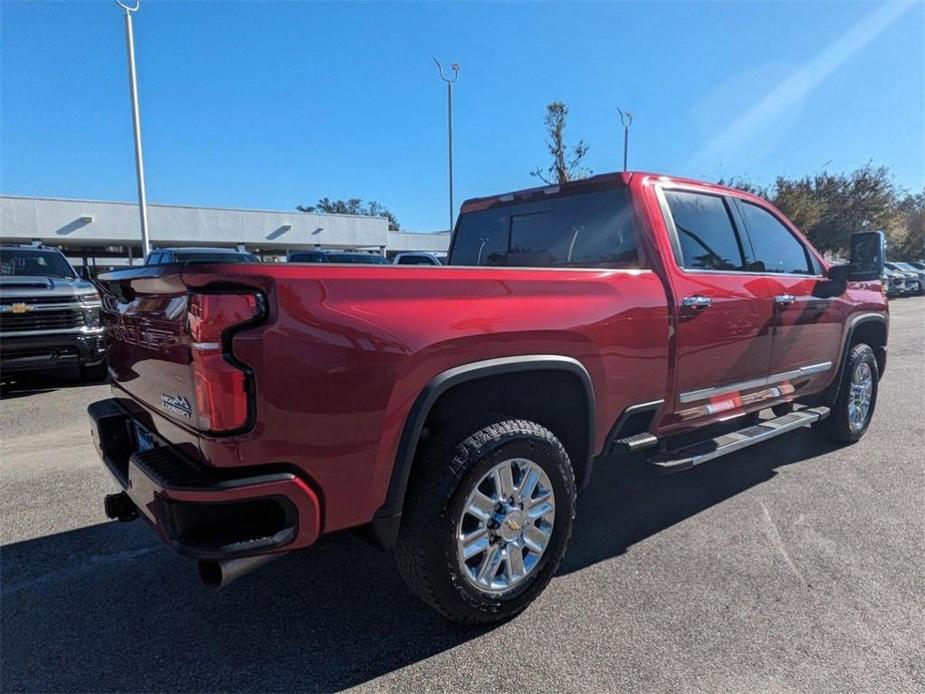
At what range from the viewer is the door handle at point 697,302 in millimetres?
3266

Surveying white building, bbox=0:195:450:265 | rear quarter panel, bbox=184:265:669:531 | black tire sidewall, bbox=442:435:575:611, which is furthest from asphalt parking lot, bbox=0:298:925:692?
white building, bbox=0:195:450:265

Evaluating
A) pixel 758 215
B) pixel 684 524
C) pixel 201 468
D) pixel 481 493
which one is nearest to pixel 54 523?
pixel 201 468

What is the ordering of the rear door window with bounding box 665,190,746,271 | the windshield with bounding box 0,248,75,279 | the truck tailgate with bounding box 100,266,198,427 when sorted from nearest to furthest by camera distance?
the truck tailgate with bounding box 100,266,198,427
the rear door window with bounding box 665,190,746,271
the windshield with bounding box 0,248,75,279

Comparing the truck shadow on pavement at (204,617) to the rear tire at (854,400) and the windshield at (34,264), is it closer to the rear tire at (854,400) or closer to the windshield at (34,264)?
the rear tire at (854,400)

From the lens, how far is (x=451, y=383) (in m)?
2.26

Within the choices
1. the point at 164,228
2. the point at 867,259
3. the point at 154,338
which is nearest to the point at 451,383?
the point at 154,338

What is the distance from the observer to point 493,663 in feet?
7.61

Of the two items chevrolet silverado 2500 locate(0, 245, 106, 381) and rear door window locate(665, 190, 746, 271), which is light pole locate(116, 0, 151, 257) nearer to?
chevrolet silverado 2500 locate(0, 245, 106, 381)

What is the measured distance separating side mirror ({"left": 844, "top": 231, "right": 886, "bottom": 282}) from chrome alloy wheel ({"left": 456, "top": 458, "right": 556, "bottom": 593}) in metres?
3.51

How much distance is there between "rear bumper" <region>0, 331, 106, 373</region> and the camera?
22.8ft

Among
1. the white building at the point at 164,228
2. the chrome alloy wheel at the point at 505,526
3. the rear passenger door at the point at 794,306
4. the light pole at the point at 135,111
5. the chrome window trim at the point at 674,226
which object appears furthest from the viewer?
the white building at the point at 164,228

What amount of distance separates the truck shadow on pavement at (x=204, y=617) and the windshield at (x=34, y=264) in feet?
20.7

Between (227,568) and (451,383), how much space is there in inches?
39.9

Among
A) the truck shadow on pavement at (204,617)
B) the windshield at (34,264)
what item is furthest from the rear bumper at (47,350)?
the truck shadow on pavement at (204,617)
